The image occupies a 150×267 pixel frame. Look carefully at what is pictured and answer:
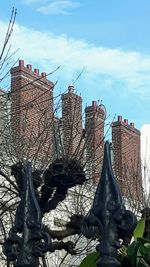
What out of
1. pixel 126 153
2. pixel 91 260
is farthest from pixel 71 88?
pixel 91 260

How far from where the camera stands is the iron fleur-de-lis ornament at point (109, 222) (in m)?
2.86

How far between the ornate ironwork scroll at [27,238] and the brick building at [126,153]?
17.1 m

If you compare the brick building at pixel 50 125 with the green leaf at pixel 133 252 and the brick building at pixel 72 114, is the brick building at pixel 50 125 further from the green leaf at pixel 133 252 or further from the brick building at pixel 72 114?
the green leaf at pixel 133 252

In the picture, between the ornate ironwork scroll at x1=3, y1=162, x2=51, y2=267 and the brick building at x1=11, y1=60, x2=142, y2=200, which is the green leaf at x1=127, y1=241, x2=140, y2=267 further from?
the brick building at x1=11, y1=60, x2=142, y2=200

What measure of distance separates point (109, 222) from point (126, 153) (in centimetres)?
2320

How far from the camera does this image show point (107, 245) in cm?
286

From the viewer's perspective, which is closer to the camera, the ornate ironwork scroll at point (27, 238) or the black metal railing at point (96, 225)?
the black metal railing at point (96, 225)

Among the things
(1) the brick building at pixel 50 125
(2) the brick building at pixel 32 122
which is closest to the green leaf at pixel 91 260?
(1) the brick building at pixel 50 125

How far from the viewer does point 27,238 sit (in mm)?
3133

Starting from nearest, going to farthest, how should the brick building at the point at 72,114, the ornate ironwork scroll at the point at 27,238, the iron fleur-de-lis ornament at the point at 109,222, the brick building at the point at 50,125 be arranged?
the iron fleur-de-lis ornament at the point at 109,222 < the ornate ironwork scroll at the point at 27,238 < the brick building at the point at 50,125 < the brick building at the point at 72,114

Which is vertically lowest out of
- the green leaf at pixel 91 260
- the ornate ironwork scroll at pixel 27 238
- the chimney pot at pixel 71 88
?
the green leaf at pixel 91 260

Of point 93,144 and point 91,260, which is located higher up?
point 93,144

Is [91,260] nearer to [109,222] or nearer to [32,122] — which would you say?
[109,222]

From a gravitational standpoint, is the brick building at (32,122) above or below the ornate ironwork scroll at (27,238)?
above
